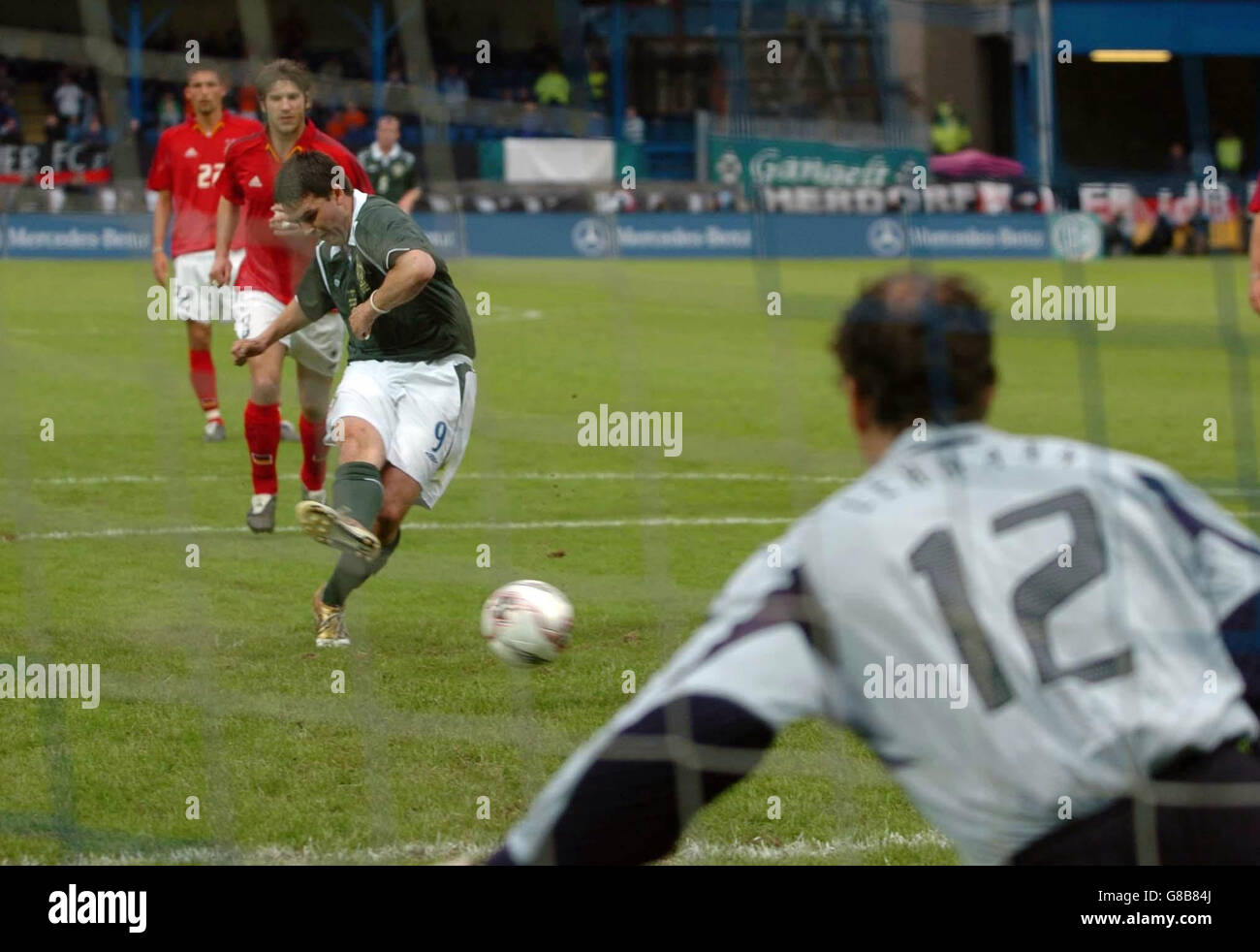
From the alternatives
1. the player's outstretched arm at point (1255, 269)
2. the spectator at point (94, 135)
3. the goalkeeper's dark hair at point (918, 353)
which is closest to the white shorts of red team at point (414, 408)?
the player's outstretched arm at point (1255, 269)

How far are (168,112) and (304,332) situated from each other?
1839 centimetres

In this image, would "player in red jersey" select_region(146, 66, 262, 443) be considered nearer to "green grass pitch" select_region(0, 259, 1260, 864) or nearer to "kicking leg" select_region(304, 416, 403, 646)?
"green grass pitch" select_region(0, 259, 1260, 864)

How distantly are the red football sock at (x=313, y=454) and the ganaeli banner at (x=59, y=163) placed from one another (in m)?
17.1

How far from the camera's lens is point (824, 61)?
2812 cm

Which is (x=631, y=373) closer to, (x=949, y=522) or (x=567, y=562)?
(x=567, y=562)

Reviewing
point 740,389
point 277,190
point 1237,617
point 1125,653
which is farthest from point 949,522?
point 740,389

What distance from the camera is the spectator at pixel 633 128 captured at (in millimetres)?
29188

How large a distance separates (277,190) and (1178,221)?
2408 cm

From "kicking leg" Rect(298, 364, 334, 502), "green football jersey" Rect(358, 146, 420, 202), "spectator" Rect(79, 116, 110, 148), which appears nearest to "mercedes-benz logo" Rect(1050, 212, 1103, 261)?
"green football jersey" Rect(358, 146, 420, 202)

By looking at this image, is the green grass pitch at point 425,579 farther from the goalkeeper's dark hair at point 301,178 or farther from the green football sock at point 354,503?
the goalkeeper's dark hair at point 301,178

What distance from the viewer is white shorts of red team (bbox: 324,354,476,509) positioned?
250 inches

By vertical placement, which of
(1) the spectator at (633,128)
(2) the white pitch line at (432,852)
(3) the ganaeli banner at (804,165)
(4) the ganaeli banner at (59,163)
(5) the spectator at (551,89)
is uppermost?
(5) the spectator at (551,89)

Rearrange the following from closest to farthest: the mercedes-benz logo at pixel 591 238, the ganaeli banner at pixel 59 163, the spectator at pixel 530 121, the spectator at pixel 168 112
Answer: the mercedes-benz logo at pixel 591 238, the ganaeli banner at pixel 59 163, the spectator at pixel 168 112, the spectator at pixel 530 121

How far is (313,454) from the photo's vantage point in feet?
27.1
